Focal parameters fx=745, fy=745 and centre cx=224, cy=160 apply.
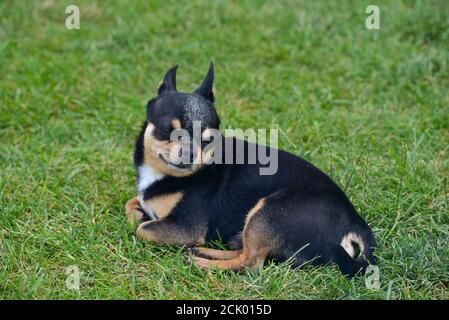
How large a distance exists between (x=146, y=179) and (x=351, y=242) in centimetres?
149

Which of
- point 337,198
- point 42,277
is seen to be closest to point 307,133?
point 337,198

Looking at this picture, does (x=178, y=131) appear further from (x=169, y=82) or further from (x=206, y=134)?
(x=169, y=82)

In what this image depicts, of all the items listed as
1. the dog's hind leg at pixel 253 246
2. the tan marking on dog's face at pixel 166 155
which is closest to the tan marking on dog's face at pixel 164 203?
the tan marking on dog's face at pixel 166 155

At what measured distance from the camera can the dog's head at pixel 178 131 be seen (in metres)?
4.95

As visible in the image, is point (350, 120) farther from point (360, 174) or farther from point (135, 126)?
point (135, 126)

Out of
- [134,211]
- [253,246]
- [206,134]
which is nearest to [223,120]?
[134,211]

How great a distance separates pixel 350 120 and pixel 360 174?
1063mm

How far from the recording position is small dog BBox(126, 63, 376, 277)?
15.7 feet

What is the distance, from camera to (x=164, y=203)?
16.8 feet

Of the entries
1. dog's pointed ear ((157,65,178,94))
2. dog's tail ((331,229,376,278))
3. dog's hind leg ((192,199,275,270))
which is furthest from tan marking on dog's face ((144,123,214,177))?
dog's tail ((331,229,376,278))

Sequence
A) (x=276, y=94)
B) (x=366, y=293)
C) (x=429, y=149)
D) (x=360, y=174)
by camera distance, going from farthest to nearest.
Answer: (x=276, y=94) → (x=429, y=149) → (x=360, y=174) → (x=366, y=293)

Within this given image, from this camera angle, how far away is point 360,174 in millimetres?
6027

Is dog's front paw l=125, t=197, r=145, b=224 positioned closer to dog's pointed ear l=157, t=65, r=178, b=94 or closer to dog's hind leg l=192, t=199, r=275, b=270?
dog's hind leg l=192, t=199, r=275, b=270

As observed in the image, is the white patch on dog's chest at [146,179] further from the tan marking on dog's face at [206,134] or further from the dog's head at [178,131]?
the tan marking on dog's face at [206,134]
